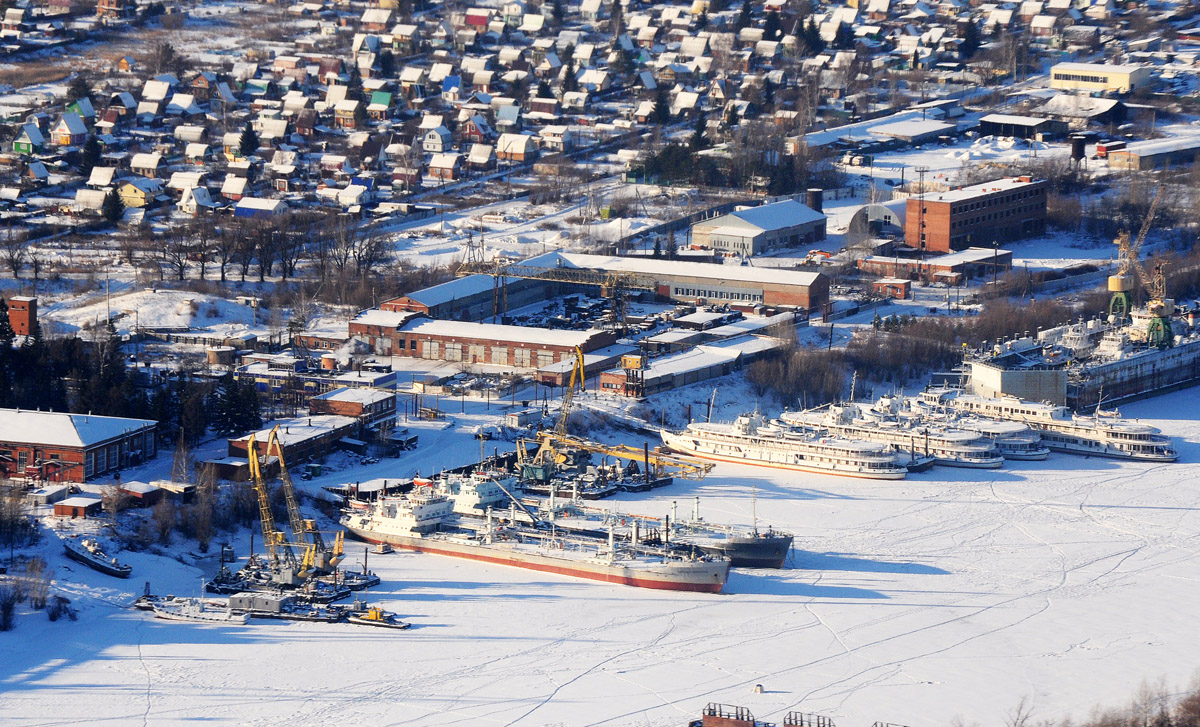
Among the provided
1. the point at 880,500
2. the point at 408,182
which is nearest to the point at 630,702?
the point at 880,500

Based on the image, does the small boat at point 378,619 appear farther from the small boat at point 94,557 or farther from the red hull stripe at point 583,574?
the small boat at point 94,557

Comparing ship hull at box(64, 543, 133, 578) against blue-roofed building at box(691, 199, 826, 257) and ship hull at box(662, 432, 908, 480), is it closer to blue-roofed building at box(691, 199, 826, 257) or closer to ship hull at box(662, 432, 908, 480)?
ship hull at box(662, 432, 908, 480)

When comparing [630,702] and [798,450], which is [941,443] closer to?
[798,450]

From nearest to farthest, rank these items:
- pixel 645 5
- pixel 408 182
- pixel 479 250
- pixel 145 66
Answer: pixel 479 250 < pixel 408 182 < pixel 145 66 < pixel 645 5

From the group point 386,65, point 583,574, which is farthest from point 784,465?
point 386,65

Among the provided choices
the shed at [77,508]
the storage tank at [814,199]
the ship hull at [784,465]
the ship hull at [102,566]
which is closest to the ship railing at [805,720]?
the ship hull at [102,566]

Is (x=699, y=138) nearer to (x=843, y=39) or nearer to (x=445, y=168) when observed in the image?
(x=445, y=168)
